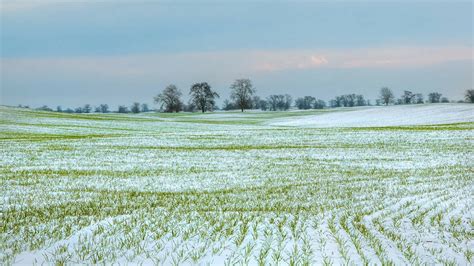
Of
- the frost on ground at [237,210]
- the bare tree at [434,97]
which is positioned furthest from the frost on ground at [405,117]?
the bare tree at [434,97]

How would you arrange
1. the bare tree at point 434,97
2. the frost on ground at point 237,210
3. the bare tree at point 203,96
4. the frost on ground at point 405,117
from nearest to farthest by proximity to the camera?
1. the frost on ground at point 237,210
2. the frost on ground at point 405,117
3. the bare tree at point 203,96
4. the bare tree at point 434,97

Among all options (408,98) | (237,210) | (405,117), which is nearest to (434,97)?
(408,98)

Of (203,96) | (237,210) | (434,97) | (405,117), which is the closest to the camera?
(237,210)

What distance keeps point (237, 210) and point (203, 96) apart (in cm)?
13249

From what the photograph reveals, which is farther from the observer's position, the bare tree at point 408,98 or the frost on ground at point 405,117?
the bare tree at point 408,98

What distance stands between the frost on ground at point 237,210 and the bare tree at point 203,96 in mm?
113047

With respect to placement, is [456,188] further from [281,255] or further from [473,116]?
[473,116]

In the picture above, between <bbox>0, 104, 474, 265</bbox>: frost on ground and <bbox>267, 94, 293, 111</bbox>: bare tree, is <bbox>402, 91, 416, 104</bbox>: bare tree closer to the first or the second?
<bbox>267, 94, 293, 111</bbox>: bare tree

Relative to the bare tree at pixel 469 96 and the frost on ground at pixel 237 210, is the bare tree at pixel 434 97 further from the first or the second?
the frost on ground at pixel 237 210

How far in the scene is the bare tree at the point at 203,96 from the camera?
143 metres

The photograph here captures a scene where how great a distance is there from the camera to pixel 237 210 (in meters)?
13.1

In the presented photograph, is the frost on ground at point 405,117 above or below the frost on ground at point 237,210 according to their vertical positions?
below

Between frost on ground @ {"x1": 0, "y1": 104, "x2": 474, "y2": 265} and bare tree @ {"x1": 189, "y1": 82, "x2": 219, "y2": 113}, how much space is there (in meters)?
113

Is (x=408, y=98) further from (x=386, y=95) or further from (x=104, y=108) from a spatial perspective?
(x=104, y=108)
